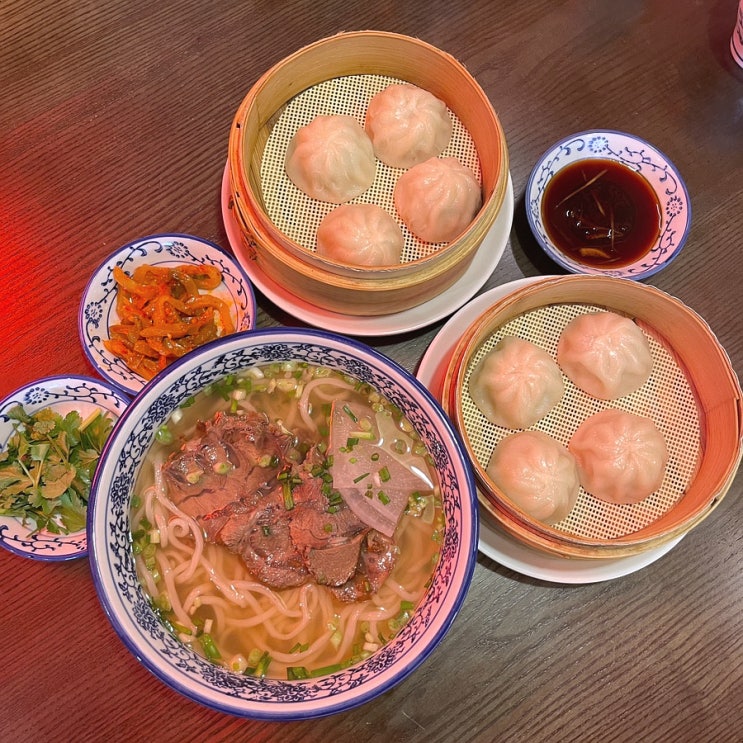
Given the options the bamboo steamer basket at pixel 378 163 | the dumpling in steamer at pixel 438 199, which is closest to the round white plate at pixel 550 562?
the bamboo steamer basket at pixel 378 163

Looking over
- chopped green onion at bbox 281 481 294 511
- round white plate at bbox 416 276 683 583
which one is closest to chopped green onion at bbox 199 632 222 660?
chopped green onion at bbox 281 481 294 511

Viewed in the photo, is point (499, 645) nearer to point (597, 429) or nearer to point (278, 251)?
point (597, 429)

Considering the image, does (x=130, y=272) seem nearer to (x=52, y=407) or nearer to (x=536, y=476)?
(x=52, y=407)

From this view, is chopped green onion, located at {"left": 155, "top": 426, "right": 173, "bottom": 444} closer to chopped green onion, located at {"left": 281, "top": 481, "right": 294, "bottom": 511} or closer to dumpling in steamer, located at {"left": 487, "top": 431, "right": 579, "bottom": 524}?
chopped green onion, located at {"left": 281, "top": 481, "right": 294, "bottom": 511}

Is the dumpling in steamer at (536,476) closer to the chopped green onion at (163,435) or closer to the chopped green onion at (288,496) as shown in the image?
the chopped green onion at (288,496)

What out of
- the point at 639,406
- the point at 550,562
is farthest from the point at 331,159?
the point at 550,562
